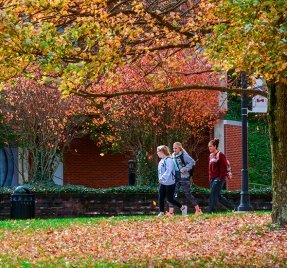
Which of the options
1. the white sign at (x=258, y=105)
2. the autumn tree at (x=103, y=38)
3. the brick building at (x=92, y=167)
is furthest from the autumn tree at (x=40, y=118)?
the autumn tree at (x=103, y=38)

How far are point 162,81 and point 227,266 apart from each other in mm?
5477

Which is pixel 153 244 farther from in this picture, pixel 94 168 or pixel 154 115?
pixel 94 168

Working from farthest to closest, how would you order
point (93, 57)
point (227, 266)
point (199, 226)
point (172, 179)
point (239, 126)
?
point (239, 126) → point (172, 179) → point (199, 226) → point (93, 57) → point (227, 266)

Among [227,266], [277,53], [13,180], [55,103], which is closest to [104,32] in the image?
[277,53]

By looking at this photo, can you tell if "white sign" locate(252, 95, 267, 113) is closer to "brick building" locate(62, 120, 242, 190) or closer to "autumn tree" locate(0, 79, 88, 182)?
"autumn tree" locate(0, 79, 88, 182)

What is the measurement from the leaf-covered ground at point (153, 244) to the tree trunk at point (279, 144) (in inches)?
15.3

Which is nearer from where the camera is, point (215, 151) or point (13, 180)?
point (215, 151)

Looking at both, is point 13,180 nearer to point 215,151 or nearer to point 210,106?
point 210,106

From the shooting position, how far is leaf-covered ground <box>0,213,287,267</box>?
11969 millimetres

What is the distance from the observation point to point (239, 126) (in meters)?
35.7

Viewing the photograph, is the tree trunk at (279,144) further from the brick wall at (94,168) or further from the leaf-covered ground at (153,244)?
the brick wall at (94,168)

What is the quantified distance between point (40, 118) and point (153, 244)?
15.8 metres

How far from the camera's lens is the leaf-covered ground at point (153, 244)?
11969 mm

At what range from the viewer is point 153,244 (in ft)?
45.9
